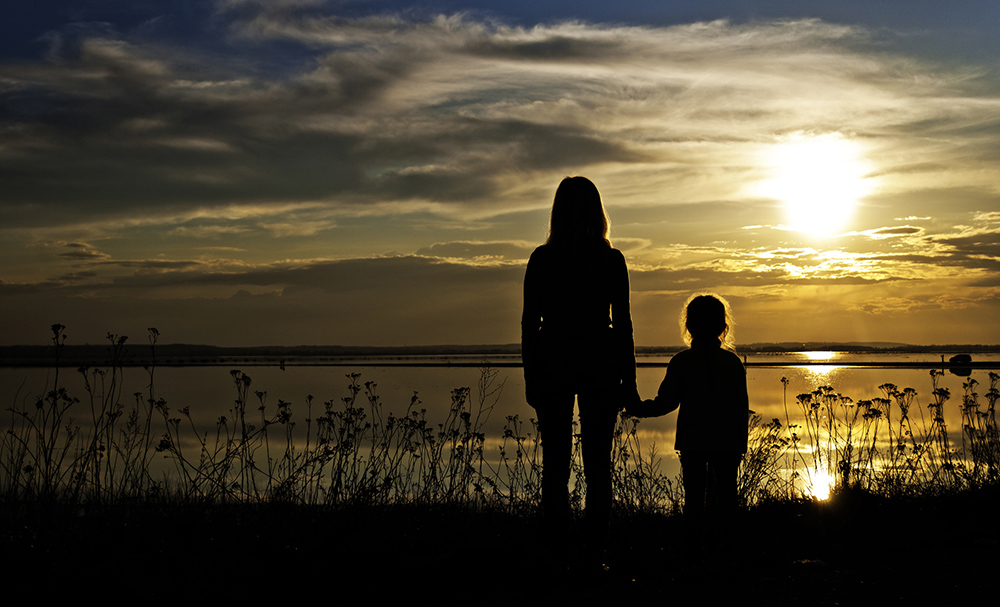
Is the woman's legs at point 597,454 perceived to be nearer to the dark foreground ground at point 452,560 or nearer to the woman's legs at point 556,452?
the woman's legs at point 556,452

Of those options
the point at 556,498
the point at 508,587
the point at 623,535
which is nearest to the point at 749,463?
the point at 623,535

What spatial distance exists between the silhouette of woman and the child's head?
1.95 ft

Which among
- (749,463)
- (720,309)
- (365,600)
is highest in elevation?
(720,309)

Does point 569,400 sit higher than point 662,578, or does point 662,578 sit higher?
point 569,400

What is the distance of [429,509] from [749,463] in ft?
9.31

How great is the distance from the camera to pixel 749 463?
6.44 m

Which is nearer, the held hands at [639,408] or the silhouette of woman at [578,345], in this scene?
the silhouette of woman at [578,345]

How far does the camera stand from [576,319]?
14.2 feet

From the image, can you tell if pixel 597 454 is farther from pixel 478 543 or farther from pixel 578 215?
pixel 578 215

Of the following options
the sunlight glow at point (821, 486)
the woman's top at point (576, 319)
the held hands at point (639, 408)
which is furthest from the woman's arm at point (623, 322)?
the sunlight glow at point (821, 486)

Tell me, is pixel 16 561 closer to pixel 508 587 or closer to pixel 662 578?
pixel 508 587

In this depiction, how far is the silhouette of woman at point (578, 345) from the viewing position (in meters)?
4.29

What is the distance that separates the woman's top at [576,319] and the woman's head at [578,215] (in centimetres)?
6

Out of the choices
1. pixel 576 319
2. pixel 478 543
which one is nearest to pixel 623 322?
pixel 576 319
